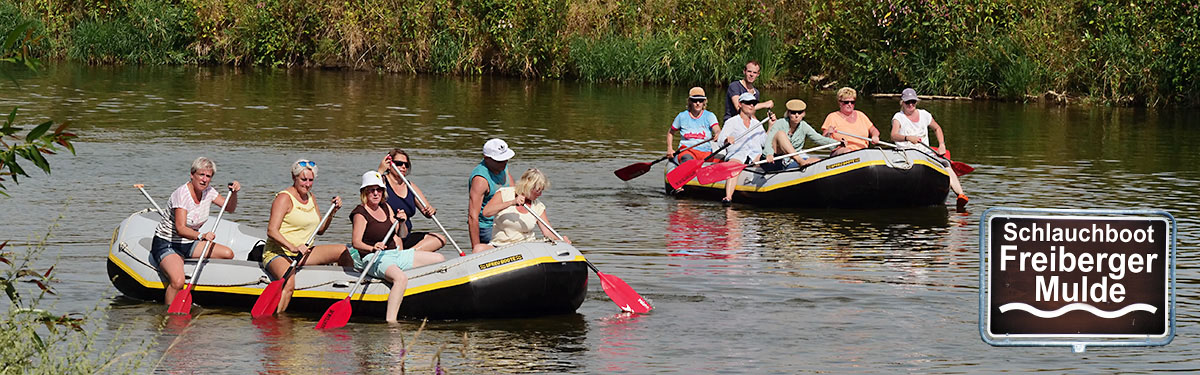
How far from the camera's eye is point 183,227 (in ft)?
36.5

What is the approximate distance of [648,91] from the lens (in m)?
35.8

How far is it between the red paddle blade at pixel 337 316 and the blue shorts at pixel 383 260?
284mm

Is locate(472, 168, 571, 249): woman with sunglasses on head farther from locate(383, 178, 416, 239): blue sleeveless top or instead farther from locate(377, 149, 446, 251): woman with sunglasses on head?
locate(383, 178, 416, 239): blue sleeveless top

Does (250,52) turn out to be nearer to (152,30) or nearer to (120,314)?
(152,30)

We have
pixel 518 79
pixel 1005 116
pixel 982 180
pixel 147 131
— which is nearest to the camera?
pixel 982 180

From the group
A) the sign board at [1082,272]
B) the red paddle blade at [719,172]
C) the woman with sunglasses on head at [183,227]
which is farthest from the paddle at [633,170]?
the sign board at [1082,272]

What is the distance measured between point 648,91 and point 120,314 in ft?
82.8

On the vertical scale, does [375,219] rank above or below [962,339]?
→ above

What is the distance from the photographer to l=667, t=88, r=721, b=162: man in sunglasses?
17.8 metres

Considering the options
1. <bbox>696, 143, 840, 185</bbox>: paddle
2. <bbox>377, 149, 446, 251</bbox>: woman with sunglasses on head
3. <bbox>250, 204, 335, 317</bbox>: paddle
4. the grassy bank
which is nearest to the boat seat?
<bbox>377, 149, 446, 251</bbox>: woman with sunglasses on head

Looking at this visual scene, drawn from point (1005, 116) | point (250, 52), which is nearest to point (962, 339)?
point (1005, 116)

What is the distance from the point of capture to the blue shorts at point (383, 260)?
10.7m

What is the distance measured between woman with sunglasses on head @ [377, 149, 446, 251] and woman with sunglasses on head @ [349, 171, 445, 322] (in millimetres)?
440

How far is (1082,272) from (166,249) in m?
7.52
